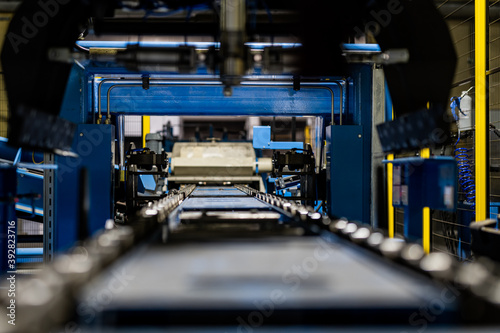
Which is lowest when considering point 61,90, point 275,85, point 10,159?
point 10,159

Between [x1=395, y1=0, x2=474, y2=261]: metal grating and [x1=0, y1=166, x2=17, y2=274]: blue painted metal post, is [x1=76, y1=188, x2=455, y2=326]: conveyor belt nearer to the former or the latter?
[x1=0, y1=166, x2=17, y2=274]: blue painted metal post

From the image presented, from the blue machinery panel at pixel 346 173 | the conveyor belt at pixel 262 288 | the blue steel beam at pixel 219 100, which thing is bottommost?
the conveyor belt at pixel 262 288

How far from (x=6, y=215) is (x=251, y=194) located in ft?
7.25

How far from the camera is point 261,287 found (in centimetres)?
107

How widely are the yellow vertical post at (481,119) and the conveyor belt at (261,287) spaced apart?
92.2 inches

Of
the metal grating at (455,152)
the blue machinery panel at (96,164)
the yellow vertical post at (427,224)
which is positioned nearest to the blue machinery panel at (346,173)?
the yellow vertical post at (427,224)

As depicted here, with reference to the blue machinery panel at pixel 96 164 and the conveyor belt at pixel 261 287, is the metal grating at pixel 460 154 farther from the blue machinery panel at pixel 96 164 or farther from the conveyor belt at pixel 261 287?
the conveyor belt at pixel 261 287

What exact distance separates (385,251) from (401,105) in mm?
1029

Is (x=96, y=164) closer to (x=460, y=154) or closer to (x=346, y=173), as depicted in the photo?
(x=346, y=173)

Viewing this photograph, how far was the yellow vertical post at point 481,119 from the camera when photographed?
3451mm

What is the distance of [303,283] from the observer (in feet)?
3.61

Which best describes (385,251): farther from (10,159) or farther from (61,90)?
(10,159)

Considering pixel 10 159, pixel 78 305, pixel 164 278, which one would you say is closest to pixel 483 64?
pixel 164 278

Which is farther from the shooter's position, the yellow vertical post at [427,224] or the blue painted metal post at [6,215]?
the yellow vertical post at [427,224]
